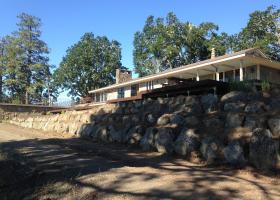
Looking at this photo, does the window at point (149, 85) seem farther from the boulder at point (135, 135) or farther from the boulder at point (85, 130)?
the boulder at point (135, 135)

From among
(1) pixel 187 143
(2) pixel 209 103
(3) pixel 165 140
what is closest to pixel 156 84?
(2) pixel 209 103

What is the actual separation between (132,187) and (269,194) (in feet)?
8.43

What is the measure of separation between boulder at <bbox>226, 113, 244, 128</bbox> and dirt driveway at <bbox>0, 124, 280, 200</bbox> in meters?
1.65

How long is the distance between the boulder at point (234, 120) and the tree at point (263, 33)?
32.4 m

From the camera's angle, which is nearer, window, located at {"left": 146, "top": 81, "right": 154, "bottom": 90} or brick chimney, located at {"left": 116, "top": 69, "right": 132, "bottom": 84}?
window, located at {"left": 146, "top": 81, "right": 154, "bottom": 90}

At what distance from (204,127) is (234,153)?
2.09m

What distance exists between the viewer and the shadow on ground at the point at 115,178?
24.0ft

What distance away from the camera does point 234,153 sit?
9430 millimetres

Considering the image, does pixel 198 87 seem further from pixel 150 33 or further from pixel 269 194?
pixel 150 33

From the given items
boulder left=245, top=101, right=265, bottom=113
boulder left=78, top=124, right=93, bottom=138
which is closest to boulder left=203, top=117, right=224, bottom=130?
boulder left=245, top=101, right=265, bottom=113

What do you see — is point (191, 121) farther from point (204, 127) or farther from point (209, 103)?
point (209, 103)

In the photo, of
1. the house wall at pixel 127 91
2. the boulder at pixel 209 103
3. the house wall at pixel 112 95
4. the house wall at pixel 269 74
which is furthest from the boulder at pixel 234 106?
the house wall at pixel 112 95

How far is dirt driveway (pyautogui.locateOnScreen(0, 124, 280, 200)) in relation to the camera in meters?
7.23

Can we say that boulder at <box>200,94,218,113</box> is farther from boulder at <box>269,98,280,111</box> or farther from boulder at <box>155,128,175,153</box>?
boulder at <box>269,98,280,111</box>
